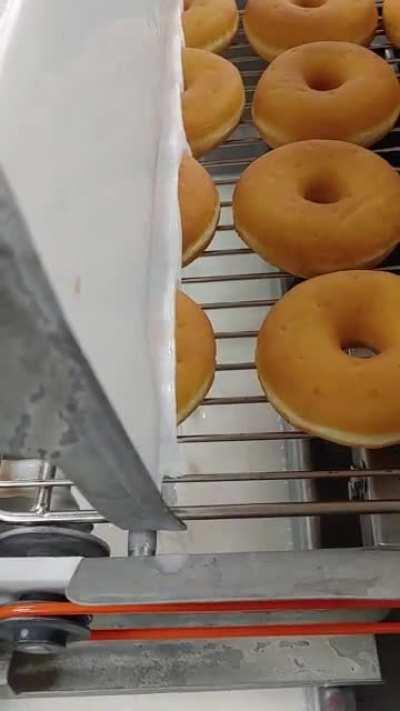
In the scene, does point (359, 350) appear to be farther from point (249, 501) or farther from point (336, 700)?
point (336, 700)

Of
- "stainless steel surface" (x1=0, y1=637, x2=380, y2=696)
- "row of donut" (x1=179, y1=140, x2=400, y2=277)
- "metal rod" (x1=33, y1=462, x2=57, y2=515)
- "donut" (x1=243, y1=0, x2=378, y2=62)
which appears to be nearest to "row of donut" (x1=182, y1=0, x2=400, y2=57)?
"donut" (x1=243, y1=0, x2=378, y2=62)

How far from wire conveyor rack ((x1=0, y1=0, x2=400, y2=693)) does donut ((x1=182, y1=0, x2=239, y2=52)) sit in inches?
2.7

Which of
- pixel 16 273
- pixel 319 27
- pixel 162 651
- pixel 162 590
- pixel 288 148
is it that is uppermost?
pixel 319 27

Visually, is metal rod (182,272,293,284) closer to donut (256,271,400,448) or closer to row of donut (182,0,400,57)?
donut (256,271,400,448)

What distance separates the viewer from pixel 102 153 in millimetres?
396

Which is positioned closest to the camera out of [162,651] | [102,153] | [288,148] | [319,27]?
[102,153]

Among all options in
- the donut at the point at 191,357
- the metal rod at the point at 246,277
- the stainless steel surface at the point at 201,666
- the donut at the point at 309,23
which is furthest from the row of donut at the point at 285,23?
the stainless steel surface at the point at 201,666

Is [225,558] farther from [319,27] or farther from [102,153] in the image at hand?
[319,27]

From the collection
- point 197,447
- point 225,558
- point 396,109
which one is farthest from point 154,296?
point 396,109

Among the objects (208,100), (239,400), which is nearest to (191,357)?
(239,400)

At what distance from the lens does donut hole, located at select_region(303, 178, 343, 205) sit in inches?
36.3

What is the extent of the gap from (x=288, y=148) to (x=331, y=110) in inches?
3.4

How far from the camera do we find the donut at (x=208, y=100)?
1010 mm

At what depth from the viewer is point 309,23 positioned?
1099mm
